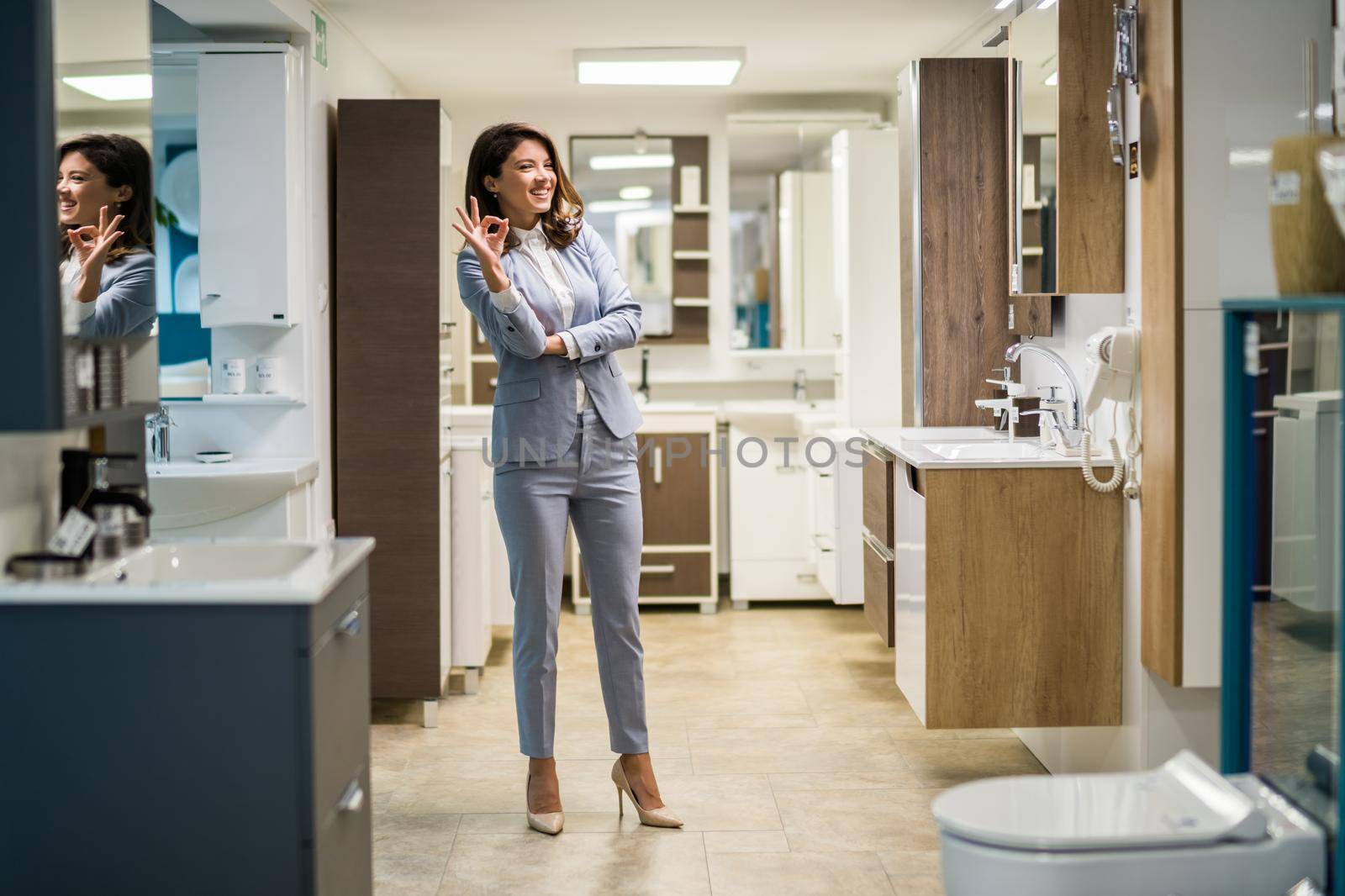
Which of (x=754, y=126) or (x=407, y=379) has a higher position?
(x=754, y=126)

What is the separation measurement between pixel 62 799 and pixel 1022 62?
3035 millimetres

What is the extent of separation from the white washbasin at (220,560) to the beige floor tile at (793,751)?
5.35 feet

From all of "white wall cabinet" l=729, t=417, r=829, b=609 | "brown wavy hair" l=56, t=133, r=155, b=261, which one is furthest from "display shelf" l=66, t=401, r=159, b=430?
"white wall cabinet" l=729, t=417, r=829, b=609

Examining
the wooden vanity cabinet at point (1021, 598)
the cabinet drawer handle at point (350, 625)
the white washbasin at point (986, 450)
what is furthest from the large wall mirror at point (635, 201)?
the cabinet drawer handle at point (350, 625)

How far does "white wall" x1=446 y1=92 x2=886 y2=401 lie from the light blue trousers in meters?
2.97

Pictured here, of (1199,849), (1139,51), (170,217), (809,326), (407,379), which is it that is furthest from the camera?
(809,326)

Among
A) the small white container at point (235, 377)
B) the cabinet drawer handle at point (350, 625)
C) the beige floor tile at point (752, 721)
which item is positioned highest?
the small white container at point (235, 377)

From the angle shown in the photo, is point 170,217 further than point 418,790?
Yes

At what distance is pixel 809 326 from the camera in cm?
579

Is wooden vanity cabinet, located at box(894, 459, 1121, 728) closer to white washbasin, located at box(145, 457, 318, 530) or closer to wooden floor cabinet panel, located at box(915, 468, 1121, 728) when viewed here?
wooden floor cabinet panel, located at box(915, 468, 1121, 728)

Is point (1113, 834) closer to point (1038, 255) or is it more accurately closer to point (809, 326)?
point (1038, 255)

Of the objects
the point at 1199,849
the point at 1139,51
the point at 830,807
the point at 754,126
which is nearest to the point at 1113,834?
the point at 1199,849

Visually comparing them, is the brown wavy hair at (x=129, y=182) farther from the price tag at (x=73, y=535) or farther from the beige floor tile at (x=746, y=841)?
the beige floor tile at (x=746, y=841)

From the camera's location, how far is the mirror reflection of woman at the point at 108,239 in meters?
2.41
